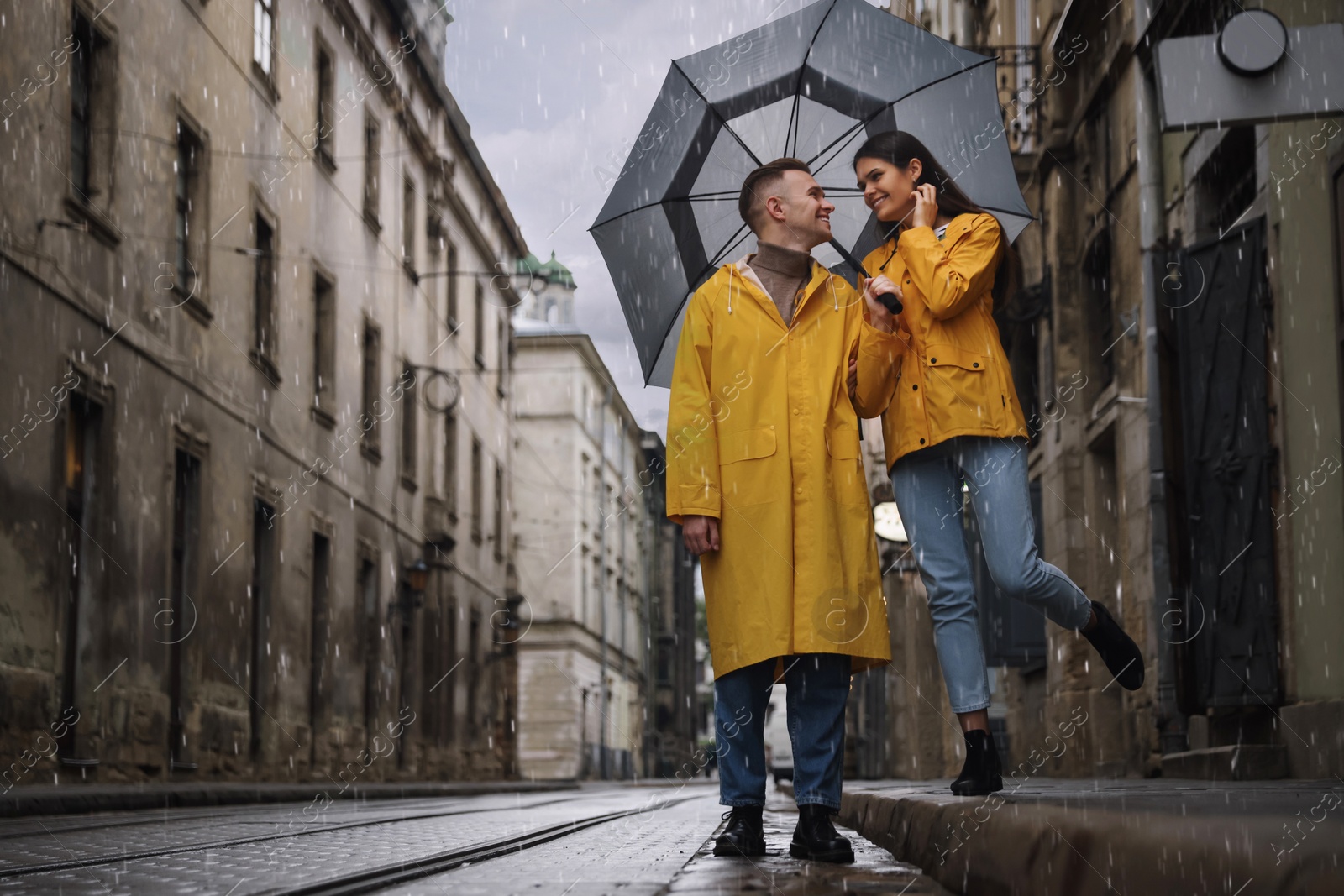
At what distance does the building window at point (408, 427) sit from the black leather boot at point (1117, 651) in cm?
2192

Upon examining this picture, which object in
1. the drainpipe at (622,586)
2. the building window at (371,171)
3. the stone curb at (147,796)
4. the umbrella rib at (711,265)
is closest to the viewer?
the umbrella rib at (711,265)

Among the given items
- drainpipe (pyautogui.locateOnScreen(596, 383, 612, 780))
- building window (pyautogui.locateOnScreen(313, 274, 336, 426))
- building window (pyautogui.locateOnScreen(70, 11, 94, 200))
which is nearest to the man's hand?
building window (pyautogui.locateOnScreen(70, 11, 94, 200))

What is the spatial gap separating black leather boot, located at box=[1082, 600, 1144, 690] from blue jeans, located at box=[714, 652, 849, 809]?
0.77 m

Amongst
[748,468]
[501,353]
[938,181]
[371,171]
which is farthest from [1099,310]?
[501,353]

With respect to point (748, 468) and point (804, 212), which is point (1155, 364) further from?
point (748, 468)

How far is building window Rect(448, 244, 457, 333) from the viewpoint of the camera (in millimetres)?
30156

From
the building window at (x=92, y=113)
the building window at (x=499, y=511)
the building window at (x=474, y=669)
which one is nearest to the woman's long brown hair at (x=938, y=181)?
the building window at (x=92, y=113)

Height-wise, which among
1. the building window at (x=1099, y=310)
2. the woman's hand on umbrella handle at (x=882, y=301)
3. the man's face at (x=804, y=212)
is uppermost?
the building window at (x=1099, y=310)

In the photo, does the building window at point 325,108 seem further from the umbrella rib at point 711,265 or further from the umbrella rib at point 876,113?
the umbrella rib at point 711,265

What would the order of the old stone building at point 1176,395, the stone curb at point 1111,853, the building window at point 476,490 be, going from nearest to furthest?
the stone curb at point 1111,853, the old stone building at point 1176,395, the building window at point 476,490

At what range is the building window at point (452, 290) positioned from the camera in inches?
1187

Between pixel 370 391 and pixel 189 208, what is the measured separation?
28.0 ft

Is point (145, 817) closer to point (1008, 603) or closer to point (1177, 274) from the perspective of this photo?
point (1177, 274)

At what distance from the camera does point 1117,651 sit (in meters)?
4.50
